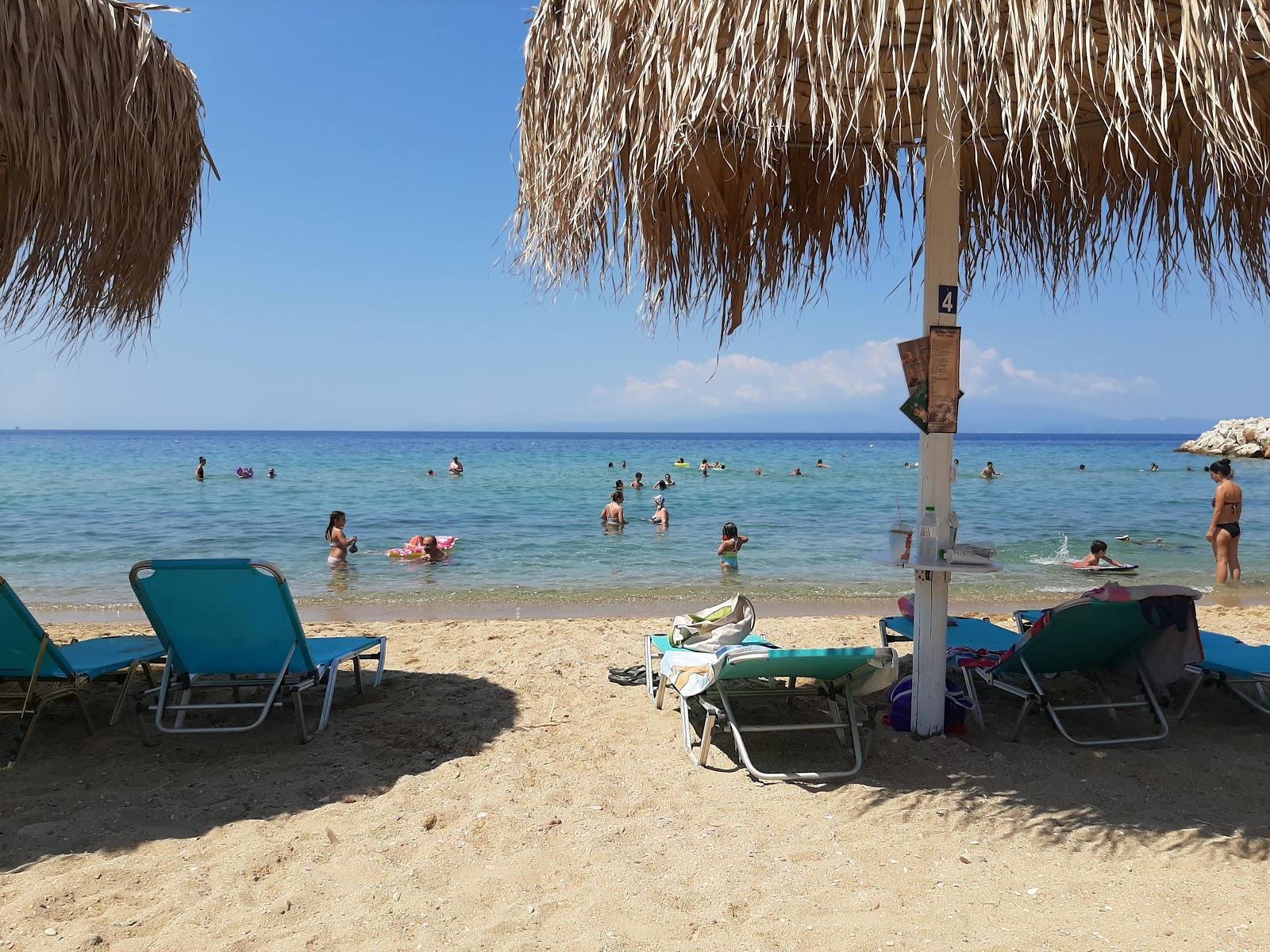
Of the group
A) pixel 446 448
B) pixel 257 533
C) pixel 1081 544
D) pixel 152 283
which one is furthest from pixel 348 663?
pixel 446 448

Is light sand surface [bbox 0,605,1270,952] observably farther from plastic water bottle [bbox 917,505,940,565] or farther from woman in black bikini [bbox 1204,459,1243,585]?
woman in black bikini [bbox 1204,459,1243,585]

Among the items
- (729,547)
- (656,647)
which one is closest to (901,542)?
(656,647)

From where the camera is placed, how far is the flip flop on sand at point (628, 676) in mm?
4469

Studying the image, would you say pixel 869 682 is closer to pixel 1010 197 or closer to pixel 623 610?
pixel 1010 197

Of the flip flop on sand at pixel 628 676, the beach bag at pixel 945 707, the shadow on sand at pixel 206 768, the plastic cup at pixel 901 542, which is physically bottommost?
the shadow on sand at pixel 206 768

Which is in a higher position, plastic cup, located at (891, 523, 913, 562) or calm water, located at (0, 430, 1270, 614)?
plastic cup, located at (891, 523, 913, 562)

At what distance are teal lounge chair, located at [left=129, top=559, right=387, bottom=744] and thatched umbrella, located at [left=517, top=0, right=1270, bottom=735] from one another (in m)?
1.76

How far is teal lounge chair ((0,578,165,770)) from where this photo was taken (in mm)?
3354

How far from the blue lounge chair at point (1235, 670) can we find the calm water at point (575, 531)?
2.41 m

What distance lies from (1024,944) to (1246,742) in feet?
6.76

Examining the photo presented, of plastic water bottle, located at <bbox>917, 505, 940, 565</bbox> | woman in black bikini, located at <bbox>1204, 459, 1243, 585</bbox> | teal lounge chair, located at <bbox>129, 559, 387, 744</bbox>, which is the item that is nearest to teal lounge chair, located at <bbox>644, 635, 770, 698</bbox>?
plastic water bottle, located at <bbox>917, 505, 940, 565</bbox>

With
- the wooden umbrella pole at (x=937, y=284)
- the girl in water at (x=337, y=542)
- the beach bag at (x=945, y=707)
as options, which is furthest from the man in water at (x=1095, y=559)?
the girl in water at (x=337, y=542)

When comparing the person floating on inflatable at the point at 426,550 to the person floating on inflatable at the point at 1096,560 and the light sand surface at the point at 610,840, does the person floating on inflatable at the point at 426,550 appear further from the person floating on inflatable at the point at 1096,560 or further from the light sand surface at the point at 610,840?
the person floating on inflatable at the point at 1096,560

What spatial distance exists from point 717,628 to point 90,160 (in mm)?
3235
